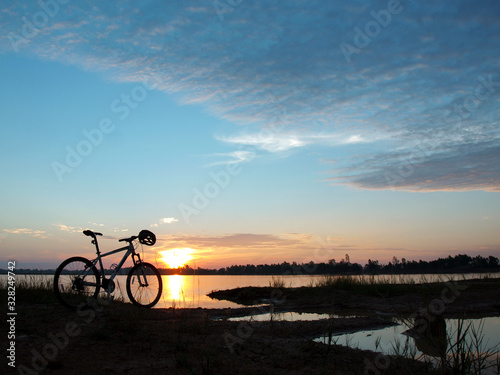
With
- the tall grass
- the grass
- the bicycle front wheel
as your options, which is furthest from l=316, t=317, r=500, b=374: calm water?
the tall grass

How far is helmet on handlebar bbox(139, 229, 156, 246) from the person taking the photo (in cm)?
796

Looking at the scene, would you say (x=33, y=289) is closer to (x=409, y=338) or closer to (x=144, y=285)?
(x=144, y=285)

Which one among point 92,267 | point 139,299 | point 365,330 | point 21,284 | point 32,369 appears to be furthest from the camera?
point 21,284

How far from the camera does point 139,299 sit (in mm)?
7754

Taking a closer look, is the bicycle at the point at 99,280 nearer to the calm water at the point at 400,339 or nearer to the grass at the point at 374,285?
the calm water at the point at 400,339

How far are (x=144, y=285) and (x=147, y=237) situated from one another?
3.30ft

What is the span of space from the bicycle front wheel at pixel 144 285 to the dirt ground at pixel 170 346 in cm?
60

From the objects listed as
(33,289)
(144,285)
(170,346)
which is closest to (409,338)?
(170,346)

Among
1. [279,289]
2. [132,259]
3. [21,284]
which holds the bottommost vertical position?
[279,289]

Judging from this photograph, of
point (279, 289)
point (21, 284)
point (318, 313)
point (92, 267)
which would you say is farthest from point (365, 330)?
point (279, 289)

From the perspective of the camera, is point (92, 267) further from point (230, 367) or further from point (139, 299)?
point (230, 367)

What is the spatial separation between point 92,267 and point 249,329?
3366 millimetres

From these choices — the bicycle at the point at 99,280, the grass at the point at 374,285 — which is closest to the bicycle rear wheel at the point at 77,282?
the bicycle at the point at 99,280

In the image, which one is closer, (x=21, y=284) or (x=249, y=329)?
(x=249, y=329)
